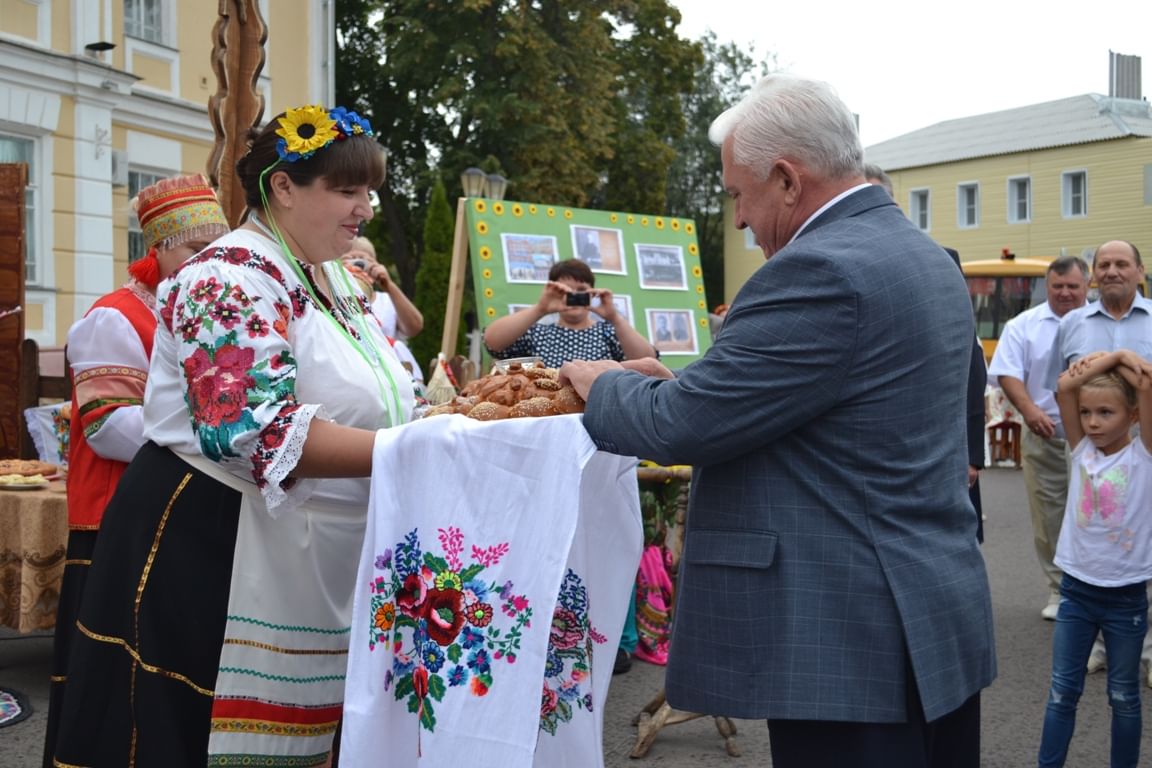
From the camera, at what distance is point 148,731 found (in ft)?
8.17

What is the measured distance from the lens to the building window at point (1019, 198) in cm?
3597

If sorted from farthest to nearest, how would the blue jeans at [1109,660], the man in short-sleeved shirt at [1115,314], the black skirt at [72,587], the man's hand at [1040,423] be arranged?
the man's hand at [1040,423], the man in short-sleeved shirt at [1115,314], the blue jeans at [1109,660], the black skirt at [72,587]

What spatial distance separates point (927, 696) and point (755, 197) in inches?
37.4

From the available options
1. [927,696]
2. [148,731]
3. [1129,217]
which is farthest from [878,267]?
[1129,217]

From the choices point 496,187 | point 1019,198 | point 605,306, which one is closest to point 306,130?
point 605,306

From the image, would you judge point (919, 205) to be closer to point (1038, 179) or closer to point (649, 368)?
point (1038, 179)

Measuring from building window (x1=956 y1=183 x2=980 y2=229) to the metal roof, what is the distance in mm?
1020

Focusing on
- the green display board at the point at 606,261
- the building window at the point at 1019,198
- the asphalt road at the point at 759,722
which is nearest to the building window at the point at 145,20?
the green display board at the point at 606,261

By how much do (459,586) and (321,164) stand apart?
93cm

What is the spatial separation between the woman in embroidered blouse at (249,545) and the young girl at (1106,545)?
2.66 meters

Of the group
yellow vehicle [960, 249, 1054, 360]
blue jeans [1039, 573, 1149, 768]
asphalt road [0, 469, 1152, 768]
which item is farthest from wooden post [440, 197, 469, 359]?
yellow vehicle [960, 249, 1054, 360]

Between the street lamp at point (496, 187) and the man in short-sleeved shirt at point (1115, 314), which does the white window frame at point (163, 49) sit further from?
the man in short-sleeved shirt at point (1115, 314)

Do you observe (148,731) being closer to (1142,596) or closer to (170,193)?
(170,193)

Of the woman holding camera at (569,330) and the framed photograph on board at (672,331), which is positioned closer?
the woman holding camera at (569,330)
